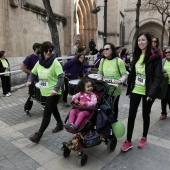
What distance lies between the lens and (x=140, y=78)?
12.0ft

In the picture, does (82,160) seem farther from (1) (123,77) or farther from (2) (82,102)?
(1) (123,77)

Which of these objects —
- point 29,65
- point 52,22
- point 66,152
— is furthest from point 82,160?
point 52,22

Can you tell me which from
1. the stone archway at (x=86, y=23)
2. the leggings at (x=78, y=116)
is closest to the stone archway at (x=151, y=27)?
the stone archway at (x=86, y=23)

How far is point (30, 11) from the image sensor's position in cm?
1239

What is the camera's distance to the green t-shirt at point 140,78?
363 cm

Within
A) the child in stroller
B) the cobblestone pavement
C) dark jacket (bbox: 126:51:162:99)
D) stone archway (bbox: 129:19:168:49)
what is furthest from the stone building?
dark jacket (bbox: 126:51:162:99)

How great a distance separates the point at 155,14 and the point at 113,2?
27.0ft

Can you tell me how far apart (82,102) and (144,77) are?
42.4 inches

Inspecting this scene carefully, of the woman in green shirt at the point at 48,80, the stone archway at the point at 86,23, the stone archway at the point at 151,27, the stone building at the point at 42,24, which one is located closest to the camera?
the woman in green shirt at the point at 48,80

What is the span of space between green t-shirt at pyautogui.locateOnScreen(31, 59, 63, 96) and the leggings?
2.90 feet

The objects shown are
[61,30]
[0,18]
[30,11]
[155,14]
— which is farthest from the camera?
[155,14]

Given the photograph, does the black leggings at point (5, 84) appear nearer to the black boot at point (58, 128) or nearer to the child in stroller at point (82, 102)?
the black boot at point (58, 128)

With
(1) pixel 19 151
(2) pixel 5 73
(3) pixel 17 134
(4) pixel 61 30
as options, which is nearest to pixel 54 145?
(1) pixel 19 151

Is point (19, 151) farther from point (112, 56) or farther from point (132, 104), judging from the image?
point (112, 56)
